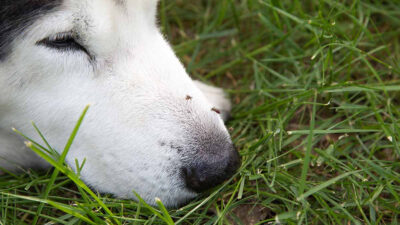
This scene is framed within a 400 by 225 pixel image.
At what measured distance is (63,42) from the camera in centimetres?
217

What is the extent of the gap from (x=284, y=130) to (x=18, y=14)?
5.28ft

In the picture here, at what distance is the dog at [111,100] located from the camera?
6.90ft

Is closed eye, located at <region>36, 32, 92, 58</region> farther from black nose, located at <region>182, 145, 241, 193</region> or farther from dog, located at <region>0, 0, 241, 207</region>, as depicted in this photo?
black nose, located at <region>182, 145, 241, 193</region>

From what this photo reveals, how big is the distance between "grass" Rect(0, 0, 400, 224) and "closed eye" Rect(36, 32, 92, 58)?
58 cm

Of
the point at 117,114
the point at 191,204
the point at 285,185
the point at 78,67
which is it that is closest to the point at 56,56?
the point at 78,67

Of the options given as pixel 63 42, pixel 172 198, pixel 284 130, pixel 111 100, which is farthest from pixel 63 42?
pixel 284 130

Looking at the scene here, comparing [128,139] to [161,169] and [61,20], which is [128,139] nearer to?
[161,169]

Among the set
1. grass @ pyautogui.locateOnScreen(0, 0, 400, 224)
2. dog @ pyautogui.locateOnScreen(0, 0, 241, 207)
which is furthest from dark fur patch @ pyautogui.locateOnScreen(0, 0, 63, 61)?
grass @ pyautogui.locateOnScreen(0, 0, 400, 224)

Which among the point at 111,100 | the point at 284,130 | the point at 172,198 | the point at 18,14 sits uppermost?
the point at 18,14

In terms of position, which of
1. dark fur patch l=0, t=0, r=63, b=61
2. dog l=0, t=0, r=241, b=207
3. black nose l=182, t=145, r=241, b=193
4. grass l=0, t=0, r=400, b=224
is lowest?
grass l=0, t=0, r=400, b=224

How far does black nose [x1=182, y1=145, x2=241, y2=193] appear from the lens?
6.89ft

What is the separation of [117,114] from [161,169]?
0.35m

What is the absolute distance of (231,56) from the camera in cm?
371

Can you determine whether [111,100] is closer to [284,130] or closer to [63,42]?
[63,42]
